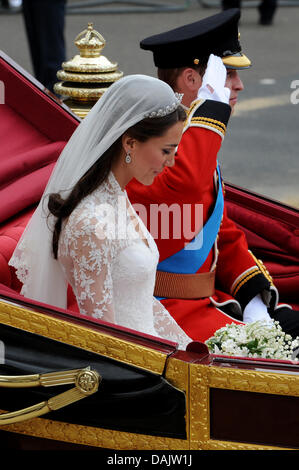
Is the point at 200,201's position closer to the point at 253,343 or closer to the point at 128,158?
the point at 128,158

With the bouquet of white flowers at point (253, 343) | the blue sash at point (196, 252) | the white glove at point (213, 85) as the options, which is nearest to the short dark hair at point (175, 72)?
the white glove at point (213, 85)

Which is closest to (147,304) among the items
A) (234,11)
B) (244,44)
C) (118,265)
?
(118,265)

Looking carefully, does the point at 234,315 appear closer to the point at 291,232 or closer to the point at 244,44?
the point at 291,232

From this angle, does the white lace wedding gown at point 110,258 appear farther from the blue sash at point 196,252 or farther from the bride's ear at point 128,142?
the blue sash at point 196,252

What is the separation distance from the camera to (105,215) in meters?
2.14

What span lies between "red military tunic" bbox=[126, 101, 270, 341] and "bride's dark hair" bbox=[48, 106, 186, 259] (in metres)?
0.26

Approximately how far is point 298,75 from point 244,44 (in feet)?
4.58

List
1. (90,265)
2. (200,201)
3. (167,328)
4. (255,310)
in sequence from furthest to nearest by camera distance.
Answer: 1. (255,310)
2. (200,201)
3. (167,328)
4. (90,265)

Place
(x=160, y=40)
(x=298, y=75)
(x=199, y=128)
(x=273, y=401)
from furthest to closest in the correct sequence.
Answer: (x=298, y=75) → (x=160, y=40) → (x=199, y=128) → (x=273, y=401)

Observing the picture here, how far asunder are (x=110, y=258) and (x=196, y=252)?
484 mm

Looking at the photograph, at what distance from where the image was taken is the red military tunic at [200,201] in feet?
7.91

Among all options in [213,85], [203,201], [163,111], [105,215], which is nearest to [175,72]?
[213,85]

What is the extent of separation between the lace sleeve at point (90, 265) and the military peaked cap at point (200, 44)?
0.75 meters

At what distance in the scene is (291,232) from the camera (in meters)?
3.01
